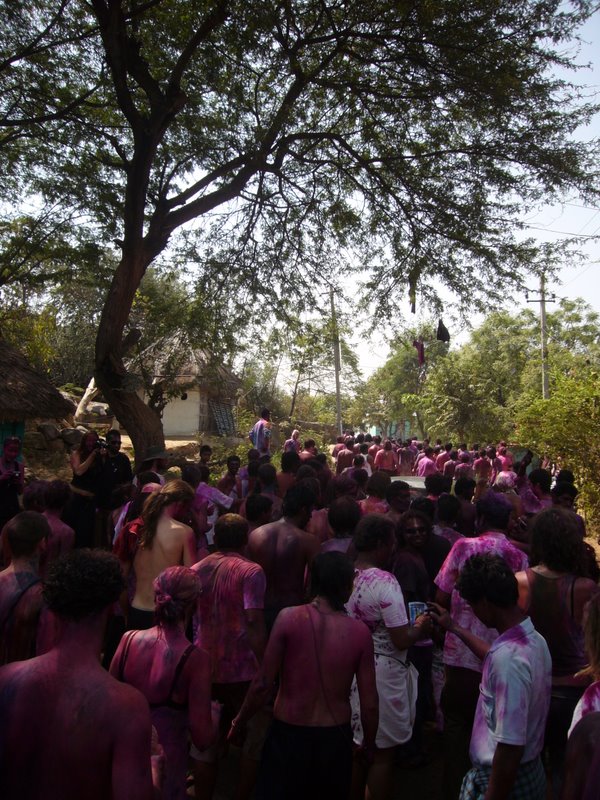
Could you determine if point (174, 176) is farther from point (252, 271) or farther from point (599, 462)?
point (599, 462)

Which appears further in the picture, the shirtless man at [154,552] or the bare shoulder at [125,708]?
the shirtless man at [154,552]

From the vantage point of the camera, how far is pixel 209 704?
8.68ft

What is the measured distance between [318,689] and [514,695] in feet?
2.80

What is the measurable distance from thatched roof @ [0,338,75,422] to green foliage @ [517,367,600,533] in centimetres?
945

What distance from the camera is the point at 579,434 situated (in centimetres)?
1116

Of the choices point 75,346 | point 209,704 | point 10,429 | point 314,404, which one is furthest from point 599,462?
point 314,404

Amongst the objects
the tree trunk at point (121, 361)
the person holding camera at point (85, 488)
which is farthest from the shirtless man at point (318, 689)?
the tree trunk at point (121, 361)

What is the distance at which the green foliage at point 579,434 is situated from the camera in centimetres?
1095

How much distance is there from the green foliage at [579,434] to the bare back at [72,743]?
10.7 meters

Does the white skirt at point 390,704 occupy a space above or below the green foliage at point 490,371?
below

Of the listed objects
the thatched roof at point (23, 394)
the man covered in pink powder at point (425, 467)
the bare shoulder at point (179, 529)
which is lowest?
the man covered in pink powder at point (425, 467)

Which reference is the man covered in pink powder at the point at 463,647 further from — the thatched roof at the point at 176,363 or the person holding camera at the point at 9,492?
the thatched roof at the point at 176,363

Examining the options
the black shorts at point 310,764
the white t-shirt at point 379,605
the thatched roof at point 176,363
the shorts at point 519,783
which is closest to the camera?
the shorts at point 519,783

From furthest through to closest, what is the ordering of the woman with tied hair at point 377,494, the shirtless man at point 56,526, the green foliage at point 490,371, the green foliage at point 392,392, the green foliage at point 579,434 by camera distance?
the green foliage at point 392,392 → the green foliage at point 490,371 → the green foliage at point 579,434 → the woman with tied hair at point 377,494 → the shirtless man at point 56,526
